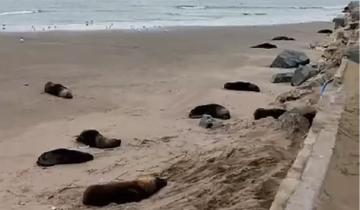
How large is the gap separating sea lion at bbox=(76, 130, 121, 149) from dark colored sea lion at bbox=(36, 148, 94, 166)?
21.5 inches

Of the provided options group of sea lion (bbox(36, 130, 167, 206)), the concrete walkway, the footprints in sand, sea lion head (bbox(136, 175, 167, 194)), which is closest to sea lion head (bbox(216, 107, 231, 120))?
the footprints in sand

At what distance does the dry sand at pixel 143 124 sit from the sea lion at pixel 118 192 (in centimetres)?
10

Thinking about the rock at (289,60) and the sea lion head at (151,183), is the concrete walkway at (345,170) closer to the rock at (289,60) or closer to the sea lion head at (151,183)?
the sea lion head at (151,183)

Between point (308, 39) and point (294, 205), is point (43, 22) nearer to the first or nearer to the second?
point (308, 39)

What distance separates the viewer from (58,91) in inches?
412

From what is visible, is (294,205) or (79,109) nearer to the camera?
(294,205)

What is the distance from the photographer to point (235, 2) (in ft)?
128

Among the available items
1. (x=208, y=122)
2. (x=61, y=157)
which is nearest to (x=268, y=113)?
(x=208, y=122)

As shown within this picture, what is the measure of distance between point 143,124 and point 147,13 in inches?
831

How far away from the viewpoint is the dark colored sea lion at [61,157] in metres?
6.82

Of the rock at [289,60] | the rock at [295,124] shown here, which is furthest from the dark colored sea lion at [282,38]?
the rock at [295,124]

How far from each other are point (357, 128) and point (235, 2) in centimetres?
3334

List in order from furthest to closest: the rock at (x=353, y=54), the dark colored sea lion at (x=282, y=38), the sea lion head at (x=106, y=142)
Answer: the dark colored sea lion at (x=282, y=38), the rock at (x=353, y=54), the sea lion head at (x=106, y=142)

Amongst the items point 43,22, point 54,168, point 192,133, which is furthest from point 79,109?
point 43,22
